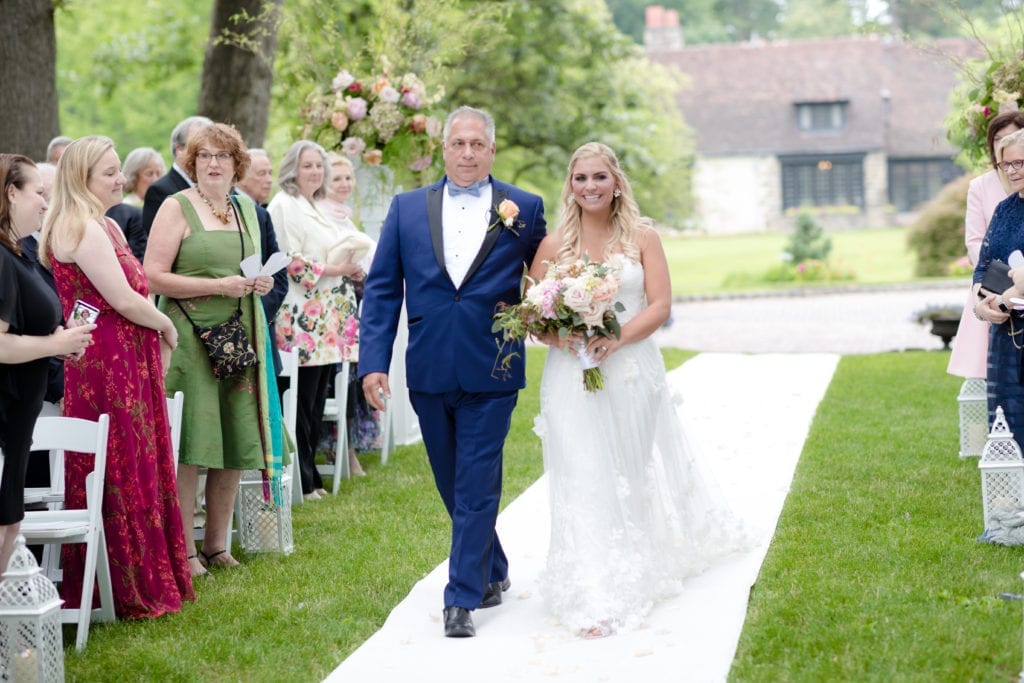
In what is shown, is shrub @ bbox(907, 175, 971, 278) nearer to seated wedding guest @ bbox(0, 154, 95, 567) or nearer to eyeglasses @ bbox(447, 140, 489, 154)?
eyeglasses @ bbox(447, 140, 489, 154)

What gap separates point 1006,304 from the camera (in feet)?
22.3

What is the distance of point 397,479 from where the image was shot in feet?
31.9

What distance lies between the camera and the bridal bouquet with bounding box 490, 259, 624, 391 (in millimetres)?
5734

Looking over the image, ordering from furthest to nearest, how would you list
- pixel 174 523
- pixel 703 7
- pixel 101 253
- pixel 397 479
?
pixel 703 7, pixel 397 479, pixel 174 523, pixel 101 253

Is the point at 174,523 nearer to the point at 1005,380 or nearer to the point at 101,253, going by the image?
the point at 101,253

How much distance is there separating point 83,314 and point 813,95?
56304 mm

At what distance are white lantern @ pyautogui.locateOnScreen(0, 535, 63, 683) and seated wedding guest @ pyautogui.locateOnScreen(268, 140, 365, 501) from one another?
13.0 ft

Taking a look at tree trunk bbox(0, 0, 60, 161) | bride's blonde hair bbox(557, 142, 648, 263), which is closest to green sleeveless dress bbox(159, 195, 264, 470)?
bride's blonde hair bbox(557, 142, 648, 263)

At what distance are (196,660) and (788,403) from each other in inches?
320

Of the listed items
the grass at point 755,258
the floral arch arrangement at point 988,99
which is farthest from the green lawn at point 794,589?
the grass at point 755,258

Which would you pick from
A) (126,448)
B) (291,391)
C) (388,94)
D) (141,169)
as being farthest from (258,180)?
(126,448)

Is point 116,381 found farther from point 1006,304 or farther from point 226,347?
point 1006,304

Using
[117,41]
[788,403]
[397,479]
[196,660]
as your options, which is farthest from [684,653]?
[117,41]

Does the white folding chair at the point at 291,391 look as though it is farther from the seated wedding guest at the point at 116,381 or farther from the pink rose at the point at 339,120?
the pink rose at the point at 339,120
